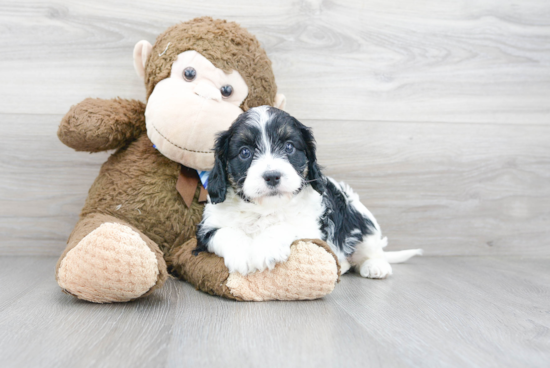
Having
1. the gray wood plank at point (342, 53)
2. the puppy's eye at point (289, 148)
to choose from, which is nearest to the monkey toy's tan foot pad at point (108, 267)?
the puppy's eye at point (289, 148)

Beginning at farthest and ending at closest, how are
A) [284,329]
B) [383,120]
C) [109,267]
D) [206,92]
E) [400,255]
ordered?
[383,120] → [400,255] → [206,92] → [109,267] → [284,329]

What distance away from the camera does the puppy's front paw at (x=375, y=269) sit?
2.08m

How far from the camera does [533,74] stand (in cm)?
267

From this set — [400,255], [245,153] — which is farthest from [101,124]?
[400,255]

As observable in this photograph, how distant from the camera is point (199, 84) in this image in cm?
187

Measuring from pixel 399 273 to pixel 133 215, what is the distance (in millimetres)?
1288

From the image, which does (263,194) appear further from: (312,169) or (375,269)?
(375,269)

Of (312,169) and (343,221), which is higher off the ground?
(312,169)

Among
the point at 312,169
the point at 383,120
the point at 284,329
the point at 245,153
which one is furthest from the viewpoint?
the point at 383,120

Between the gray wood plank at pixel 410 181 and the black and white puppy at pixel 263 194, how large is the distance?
0.79 metres

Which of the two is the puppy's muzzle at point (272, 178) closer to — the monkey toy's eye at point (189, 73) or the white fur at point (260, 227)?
the white fur at point (260, 227)

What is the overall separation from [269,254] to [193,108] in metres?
0.69

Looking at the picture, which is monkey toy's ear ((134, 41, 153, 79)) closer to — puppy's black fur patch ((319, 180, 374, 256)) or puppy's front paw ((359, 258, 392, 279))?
puppy's black fur patch ((319, 180, 374, 256))

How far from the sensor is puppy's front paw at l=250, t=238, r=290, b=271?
154cm
